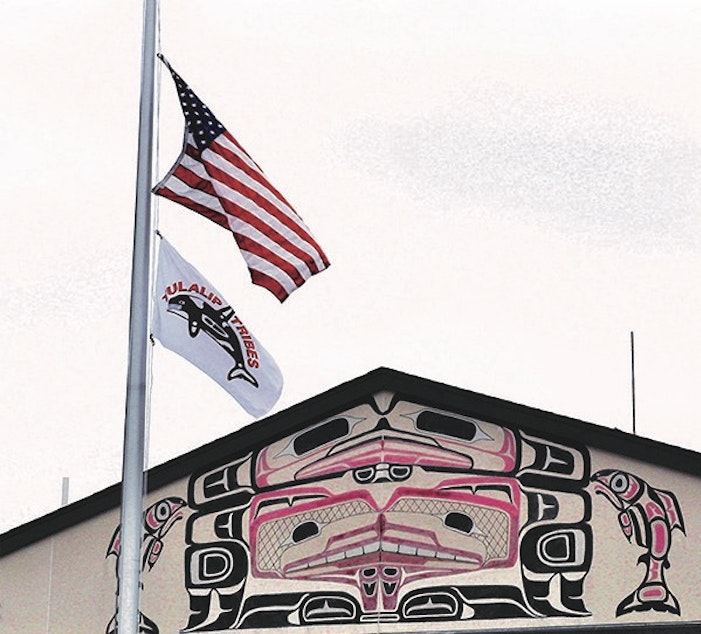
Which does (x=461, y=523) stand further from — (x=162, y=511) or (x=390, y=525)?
(x=162, y=511)

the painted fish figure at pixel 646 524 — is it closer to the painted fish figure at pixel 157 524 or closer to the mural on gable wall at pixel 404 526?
the mural on gable wall at pixel 404 526

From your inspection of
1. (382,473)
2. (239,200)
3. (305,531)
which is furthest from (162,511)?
(239,200)

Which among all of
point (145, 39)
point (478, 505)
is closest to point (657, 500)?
point (478, 505)

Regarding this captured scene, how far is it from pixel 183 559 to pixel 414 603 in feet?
8.60

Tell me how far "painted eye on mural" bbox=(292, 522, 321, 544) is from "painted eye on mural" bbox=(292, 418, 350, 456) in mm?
791

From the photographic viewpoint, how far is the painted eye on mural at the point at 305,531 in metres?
15.4

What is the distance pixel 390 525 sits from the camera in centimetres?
1513

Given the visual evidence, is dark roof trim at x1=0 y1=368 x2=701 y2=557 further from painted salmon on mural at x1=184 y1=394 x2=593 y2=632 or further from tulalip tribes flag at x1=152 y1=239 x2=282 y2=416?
tulalip tribes flag at x1=152 y1=239 x2=282 y2=416

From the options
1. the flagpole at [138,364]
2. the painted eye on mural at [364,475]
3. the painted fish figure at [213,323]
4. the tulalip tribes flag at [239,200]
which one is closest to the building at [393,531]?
the painted eye on mural at [364,475]

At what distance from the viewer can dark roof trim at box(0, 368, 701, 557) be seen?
582 inches

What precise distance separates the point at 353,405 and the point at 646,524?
335 centimetres

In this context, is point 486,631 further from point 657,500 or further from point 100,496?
point 100,496

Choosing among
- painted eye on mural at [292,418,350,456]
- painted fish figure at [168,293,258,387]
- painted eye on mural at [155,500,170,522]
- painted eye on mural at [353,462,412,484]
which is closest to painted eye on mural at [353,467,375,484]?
painted eye on mural at [353,462,412,484]

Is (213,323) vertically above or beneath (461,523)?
above
